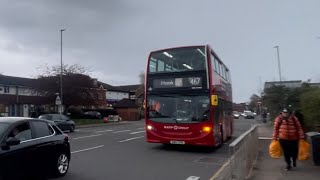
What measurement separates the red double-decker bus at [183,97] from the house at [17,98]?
151 ft

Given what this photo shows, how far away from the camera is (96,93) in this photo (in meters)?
55.5

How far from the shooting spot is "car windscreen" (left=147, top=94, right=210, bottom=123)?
52.8 feet

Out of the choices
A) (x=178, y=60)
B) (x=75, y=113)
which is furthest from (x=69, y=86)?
(x=178, y=60)

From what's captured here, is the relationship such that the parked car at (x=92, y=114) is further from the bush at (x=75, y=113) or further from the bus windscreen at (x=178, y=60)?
Answer: the bus windscreen at (x=178, y=60)

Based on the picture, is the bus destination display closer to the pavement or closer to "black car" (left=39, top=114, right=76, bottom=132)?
the pavement

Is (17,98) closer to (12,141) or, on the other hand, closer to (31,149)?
(31,149)

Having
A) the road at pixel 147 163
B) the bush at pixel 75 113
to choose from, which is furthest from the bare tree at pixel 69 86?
the road at pixel 147 163

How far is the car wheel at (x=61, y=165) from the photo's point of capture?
33.1ft

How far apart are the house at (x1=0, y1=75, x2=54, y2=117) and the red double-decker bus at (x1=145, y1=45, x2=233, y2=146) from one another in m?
46.1

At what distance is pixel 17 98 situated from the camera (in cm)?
6569

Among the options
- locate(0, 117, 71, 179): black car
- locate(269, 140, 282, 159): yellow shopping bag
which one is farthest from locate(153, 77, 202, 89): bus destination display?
locate(0, 117, 71, 179): black car

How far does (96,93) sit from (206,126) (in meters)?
40.8

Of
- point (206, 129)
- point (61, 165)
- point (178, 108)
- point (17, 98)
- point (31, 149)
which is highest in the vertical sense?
point (17, 98)

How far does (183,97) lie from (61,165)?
707cm
